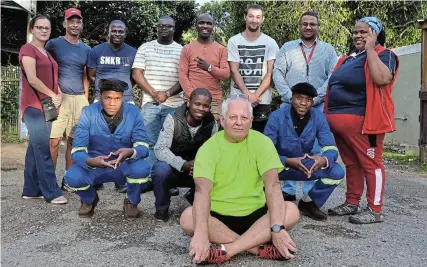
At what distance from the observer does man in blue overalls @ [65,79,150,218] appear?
433 centimetres

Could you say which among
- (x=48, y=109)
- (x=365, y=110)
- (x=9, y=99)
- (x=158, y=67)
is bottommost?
(x=9, y=99)

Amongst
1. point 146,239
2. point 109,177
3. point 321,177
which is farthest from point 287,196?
point 109,177

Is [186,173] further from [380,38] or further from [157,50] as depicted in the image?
[380,38]

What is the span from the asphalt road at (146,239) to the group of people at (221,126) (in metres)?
0.19

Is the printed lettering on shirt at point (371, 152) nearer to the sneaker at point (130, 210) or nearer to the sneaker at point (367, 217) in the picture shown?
the sneaker at point (367, 217)

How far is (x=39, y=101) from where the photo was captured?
5004 millimetres

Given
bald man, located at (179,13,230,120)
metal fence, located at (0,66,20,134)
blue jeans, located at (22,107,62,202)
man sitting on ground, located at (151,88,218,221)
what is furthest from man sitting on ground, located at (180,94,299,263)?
metal fence, located at (0,66,20,134)

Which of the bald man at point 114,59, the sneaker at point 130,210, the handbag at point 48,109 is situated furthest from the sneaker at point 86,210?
the bald man at point 114,59

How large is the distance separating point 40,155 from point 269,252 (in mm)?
2974

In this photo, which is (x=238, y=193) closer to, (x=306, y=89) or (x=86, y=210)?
(x=306, y=89)

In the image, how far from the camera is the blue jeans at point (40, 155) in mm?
4977

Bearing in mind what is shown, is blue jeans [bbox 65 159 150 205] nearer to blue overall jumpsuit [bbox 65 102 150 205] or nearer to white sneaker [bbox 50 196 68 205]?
blue overall jumpsuit [bbox 65 102 150 205]

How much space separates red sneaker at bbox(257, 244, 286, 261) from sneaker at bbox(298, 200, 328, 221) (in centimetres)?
132

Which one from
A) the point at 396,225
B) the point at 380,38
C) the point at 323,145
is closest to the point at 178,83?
the point at 323,145
